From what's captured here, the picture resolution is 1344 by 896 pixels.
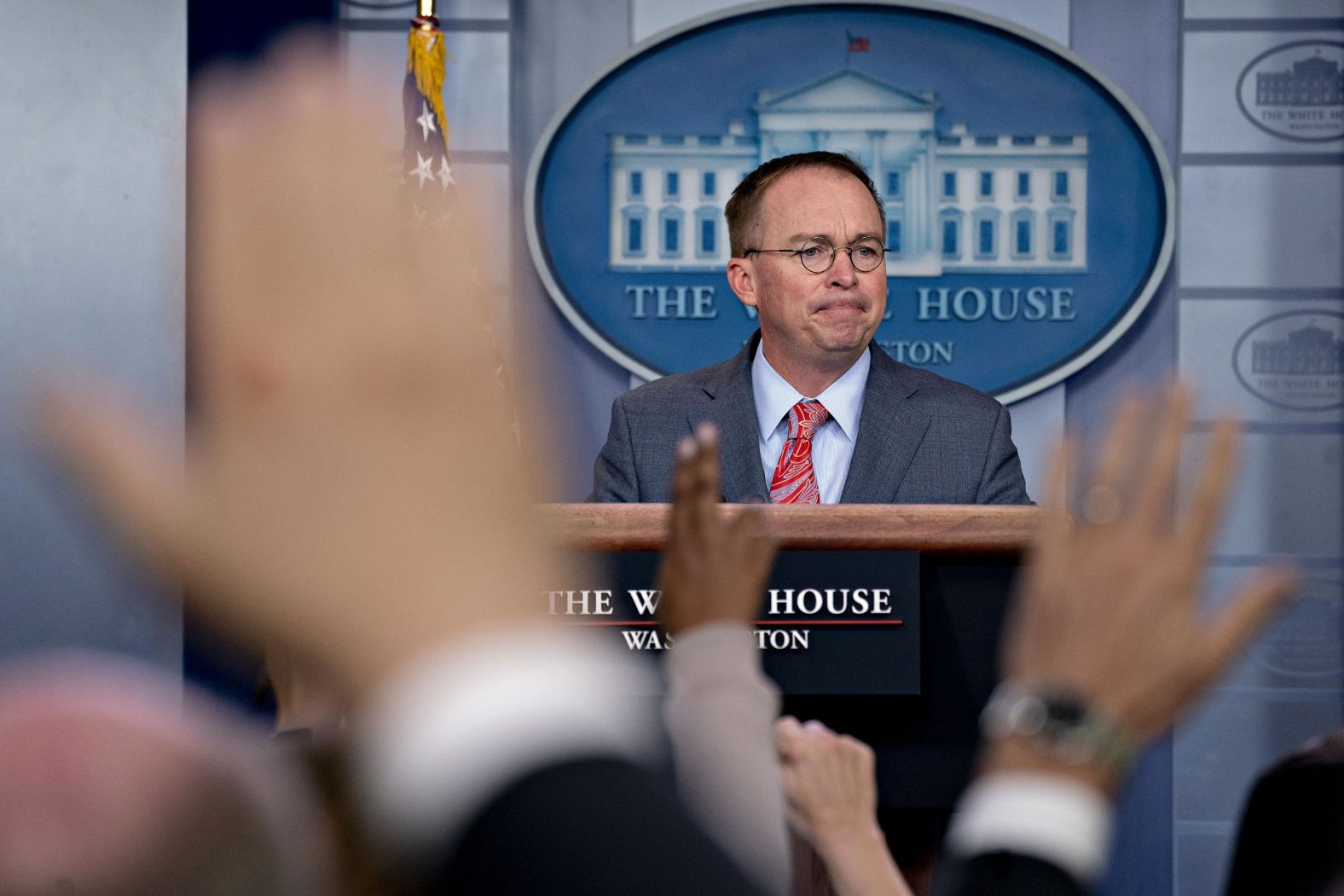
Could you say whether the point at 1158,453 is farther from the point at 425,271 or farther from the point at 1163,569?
the point at 425,271

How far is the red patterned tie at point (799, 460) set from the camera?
8.04 feet

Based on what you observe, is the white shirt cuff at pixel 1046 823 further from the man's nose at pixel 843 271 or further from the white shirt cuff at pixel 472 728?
the man's nose at pixel 843 271

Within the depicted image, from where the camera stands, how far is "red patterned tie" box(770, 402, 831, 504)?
245 cm

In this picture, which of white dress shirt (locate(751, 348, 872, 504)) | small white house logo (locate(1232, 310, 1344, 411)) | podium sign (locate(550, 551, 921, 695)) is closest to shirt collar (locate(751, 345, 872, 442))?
white dress shirt (locate(751, 348, 872, 504))

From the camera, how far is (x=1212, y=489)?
56 centimetres

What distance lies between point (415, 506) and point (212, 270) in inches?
4.4

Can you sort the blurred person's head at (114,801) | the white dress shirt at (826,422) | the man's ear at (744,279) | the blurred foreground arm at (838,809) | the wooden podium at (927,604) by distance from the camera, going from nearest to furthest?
the blurred person's head at (114,801), the blurred foreground arm at (838,809), the wooden podium at (927,604), the white dress shirt at (826,422), the man's ear at (744,279)

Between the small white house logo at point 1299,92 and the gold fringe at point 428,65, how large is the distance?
2156mm

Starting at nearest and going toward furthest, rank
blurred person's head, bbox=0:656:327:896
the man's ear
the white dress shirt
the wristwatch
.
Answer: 1. blurred person's head, bbox=0:656:327:896
2. the wristwatch
3. the white dress shirt
4. the man's ear

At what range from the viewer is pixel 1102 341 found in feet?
11.6

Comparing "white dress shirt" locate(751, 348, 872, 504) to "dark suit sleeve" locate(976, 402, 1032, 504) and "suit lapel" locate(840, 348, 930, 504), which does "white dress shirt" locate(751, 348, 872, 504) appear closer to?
"suit lapel" locate(840, 348, 930, 504)

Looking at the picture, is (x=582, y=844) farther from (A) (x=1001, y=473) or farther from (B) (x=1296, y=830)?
(A) (x=1001, y=473)

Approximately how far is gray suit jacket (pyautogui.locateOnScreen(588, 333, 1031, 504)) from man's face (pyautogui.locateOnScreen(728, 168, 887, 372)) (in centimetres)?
13

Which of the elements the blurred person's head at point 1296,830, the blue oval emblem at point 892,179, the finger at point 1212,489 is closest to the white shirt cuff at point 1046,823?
the finger at point 1212,489
